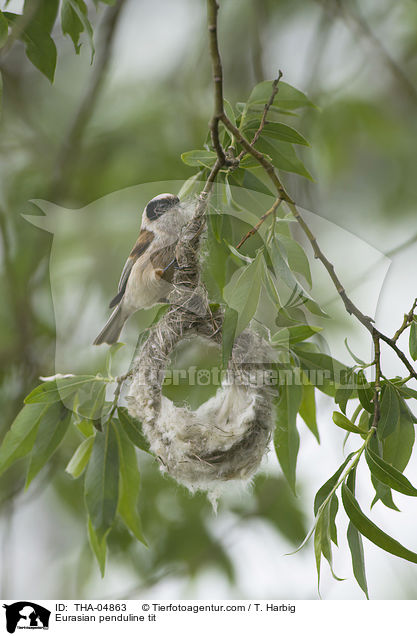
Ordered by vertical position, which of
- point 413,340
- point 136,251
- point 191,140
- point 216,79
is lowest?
point 413,340

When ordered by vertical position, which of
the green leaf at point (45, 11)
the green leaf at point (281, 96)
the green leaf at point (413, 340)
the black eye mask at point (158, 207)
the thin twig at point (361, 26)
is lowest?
the green leaf at point (413, 340)

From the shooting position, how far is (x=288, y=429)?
648mm

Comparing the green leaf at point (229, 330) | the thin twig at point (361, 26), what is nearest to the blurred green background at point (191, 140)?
the thin twig at point (361, 26)

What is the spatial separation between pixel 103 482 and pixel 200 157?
434 millimetres

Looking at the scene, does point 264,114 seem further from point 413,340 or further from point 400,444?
point 400,444

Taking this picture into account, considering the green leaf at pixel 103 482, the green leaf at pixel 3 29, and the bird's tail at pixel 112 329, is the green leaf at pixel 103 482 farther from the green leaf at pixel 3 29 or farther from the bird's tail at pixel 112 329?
the green leaf at pixel 3 29

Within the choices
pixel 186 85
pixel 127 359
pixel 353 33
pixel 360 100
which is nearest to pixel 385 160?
pixel 360 100

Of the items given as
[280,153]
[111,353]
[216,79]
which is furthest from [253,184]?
[111,353]

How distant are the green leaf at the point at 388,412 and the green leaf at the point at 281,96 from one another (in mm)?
333

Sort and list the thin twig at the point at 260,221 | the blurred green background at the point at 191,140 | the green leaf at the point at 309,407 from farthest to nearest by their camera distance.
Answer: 1. the blurred green background at the point at 191,140
2. the green leaf at the point at 309,407
3. the thin twig at the point at 260,221

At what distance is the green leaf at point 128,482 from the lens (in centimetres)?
72

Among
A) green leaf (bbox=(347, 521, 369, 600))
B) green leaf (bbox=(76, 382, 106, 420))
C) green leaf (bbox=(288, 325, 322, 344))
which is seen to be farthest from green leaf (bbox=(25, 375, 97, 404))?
green leaf (bbox=(347, 521, 369, 600))

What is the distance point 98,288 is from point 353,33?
0.63m
